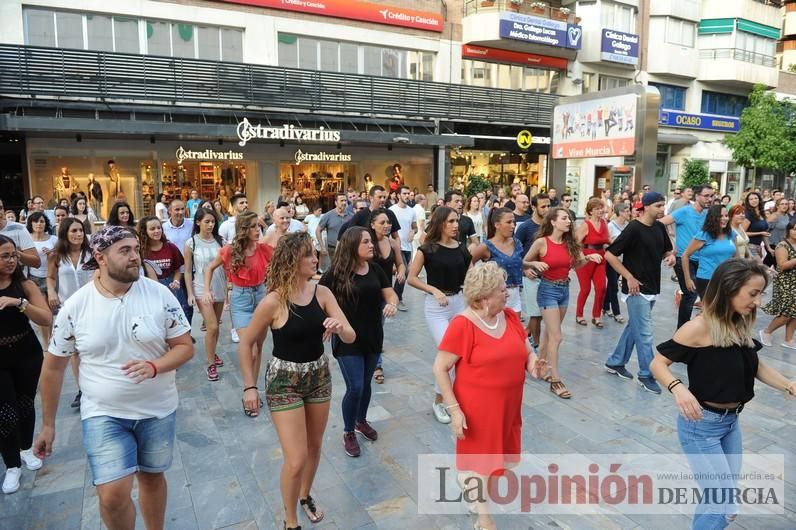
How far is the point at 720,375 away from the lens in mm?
2768

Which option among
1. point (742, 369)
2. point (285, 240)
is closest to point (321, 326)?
point (285, 240)

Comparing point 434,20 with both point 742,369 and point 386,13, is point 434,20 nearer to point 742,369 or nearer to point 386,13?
A: point 386,13

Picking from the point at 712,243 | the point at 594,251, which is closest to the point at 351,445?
the point at 712,243

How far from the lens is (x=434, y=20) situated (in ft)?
74.9

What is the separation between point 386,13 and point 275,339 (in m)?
21.3

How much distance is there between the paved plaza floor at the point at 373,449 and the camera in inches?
134

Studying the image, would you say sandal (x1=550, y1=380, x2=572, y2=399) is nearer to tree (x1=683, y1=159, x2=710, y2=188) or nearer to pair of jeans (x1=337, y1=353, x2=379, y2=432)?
pair of jeans (x1=337, y1=353, x2=379, y2=432)

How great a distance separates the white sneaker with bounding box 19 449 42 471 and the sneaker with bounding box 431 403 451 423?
125 inches

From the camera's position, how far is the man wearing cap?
2.61m

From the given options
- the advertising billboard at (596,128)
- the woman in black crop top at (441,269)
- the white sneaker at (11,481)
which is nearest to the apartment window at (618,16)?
the advertising billboard at (596,128)

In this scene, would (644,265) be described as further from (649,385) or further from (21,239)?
(21,239)

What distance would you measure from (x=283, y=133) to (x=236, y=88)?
224 cm

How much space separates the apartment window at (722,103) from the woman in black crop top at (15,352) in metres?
35.8

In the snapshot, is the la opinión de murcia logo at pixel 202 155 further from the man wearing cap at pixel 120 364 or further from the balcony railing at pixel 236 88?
the man wearing cap at pixel 120 364
